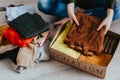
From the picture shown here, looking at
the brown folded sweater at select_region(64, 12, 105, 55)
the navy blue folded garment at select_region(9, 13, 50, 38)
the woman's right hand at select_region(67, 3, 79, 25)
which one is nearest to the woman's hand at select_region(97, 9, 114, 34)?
the brown folded sweater at select_region(64, 12, 105, 55)

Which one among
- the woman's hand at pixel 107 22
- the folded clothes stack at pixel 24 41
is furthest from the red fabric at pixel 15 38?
the woman's hand at pixel 107 22

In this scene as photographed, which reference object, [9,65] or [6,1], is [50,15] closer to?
[6,1]

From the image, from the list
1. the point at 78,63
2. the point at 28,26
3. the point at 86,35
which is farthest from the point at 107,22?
the point at 28,26

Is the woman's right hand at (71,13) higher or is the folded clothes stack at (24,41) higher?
the woman's right hand at (71,13)

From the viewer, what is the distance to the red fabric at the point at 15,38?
4.28 feet

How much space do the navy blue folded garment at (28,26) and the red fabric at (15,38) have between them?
0.02 m

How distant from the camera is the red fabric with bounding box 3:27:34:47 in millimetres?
1305

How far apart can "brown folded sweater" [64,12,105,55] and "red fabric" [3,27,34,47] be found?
22 cm

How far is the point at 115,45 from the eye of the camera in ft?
4.39

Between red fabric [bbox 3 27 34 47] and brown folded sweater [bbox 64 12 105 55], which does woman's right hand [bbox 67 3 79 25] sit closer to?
brown folded sweater [bbox 64 12 105 55]

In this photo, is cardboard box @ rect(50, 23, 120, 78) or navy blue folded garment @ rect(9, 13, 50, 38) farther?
navy blue folded garment @ rect(9, 13, 50, 38)

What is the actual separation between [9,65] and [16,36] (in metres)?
0.17

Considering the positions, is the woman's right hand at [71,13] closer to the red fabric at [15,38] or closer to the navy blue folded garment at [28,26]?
the navy blue folded garment at [28,26]

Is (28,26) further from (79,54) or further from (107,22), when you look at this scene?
(107,22)
